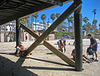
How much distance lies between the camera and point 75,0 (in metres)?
4.15

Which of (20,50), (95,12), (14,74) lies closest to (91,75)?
(14,74)

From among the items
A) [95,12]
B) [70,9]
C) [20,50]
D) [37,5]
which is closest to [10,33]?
[20,50]

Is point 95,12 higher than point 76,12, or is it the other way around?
point 95,12

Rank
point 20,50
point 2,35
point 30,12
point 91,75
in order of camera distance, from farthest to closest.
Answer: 1. point 2,35
2. point 20,50
3. point 30,12
4. point 91,75

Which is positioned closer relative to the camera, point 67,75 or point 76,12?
point 67,75

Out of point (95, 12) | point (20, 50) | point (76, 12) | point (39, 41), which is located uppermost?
point (95, 12)

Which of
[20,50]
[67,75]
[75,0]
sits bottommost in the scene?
[67,75]

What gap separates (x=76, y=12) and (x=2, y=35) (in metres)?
26.4

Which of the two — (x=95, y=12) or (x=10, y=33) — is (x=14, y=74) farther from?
(x=95, y=12)

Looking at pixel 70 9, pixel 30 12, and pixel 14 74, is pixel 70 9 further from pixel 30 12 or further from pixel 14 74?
pixel 14 74

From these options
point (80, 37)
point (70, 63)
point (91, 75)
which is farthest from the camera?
point (70, 63)

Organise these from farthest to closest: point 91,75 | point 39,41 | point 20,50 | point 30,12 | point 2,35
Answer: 1. point 2,35
2. point 20,50
3. point 30,12
4. point 39,41
5. point 91,75

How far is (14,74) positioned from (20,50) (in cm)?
366

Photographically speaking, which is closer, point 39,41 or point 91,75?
point 91,75
